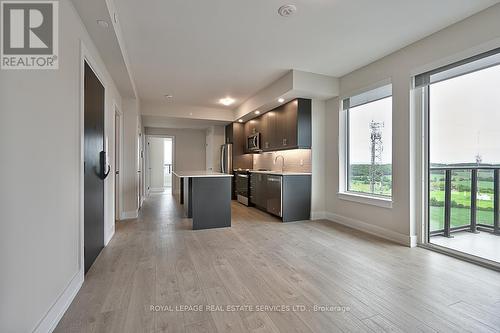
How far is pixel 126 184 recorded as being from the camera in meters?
4.85

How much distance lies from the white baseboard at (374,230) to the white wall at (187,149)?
19.0 ft

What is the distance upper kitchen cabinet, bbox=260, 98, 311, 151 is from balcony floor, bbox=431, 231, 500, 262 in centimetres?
249

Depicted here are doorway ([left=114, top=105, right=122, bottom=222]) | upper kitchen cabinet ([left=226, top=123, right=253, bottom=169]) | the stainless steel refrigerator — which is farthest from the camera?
the stainless steel refrigerator

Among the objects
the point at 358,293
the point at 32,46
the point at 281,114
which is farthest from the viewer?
the point at 281,114

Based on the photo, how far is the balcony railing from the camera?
268 cm

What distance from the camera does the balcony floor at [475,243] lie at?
262cm

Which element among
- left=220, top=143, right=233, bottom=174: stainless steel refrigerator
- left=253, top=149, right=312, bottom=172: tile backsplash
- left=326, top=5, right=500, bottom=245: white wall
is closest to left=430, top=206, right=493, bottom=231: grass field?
left=326, top=5, right=500, bottom=245: white wall

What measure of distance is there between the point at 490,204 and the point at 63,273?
4215 mm

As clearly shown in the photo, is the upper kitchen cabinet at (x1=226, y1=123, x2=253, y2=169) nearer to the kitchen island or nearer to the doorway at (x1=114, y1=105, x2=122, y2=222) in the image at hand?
the kitchen island

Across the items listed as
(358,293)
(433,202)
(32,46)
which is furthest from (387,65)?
(32,46)

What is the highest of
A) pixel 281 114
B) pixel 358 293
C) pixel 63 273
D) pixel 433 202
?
pixel 281 114

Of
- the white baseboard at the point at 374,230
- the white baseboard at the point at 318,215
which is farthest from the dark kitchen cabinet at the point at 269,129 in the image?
the white baseboard at the point at 374,230

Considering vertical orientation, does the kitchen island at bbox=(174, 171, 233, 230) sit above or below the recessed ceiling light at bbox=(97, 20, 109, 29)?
below

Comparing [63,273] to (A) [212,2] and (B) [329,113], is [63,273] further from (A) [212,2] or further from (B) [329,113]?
(B) [329,113]
